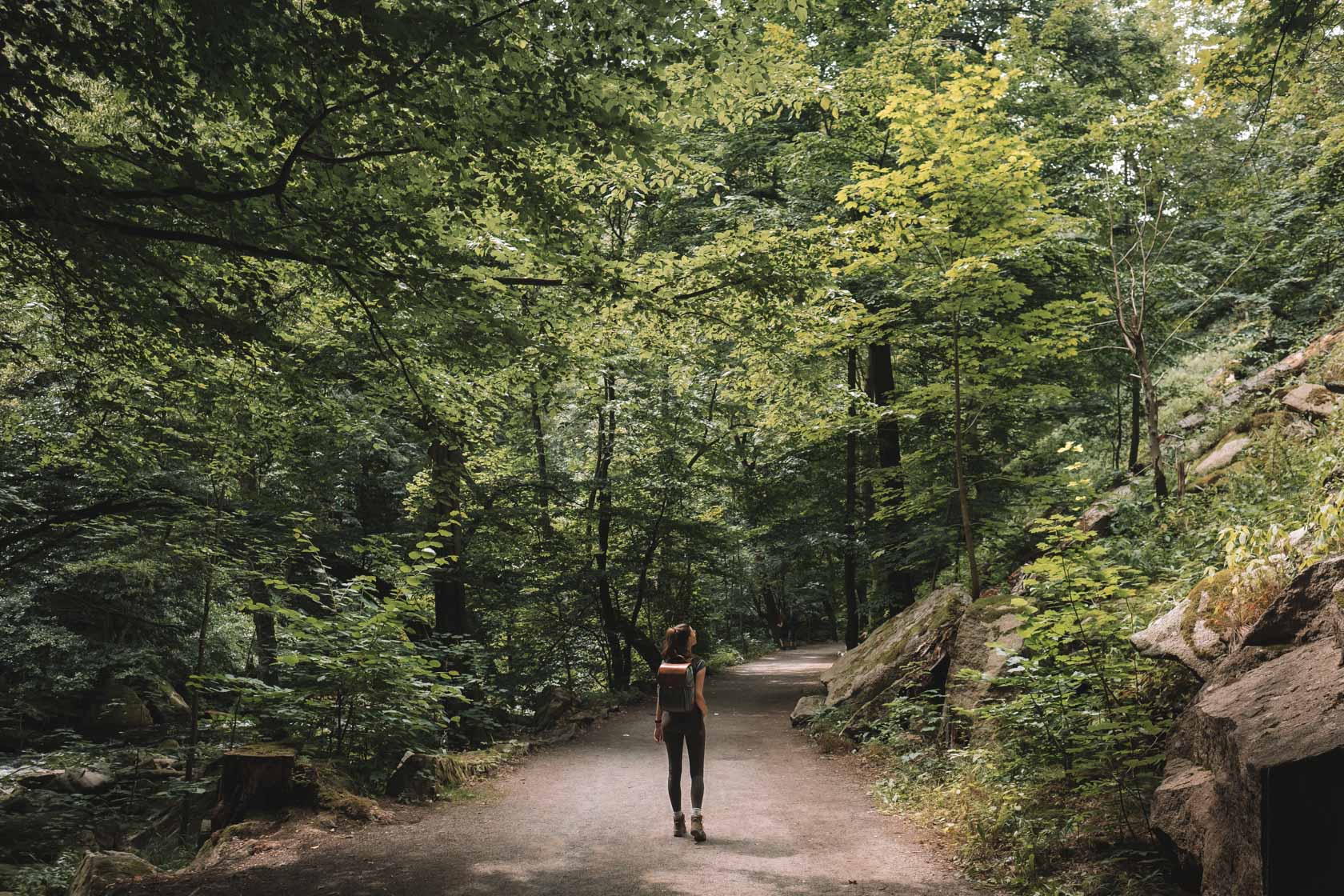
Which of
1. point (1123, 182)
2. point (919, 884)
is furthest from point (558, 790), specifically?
point (1123, 182)

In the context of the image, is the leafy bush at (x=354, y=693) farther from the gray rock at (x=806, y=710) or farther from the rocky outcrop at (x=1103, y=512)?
the rocky outcrop at (x=1103, y=512)

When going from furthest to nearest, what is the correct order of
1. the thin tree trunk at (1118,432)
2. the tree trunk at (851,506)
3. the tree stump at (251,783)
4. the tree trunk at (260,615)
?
the thin tree trunk at (1118,432)
the tree trunk at (851,506)
the tree trunk at (260,615)
the tree stump at (251,783)

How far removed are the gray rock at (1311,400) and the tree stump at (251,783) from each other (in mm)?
11484

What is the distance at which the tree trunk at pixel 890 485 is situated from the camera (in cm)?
1270

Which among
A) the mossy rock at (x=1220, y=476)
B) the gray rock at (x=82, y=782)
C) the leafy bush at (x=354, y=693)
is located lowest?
the gray rock at (x=82, y=782)

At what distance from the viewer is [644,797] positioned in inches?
328

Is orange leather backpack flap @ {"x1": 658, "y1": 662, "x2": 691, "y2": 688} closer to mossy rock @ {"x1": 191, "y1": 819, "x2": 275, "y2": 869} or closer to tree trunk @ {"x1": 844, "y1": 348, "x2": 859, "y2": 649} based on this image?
mossy rock @ {"x1": 191, "y1": 819, "x2": 275, "y2": 869}

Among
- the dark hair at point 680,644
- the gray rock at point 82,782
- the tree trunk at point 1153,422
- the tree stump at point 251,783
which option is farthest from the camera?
the gray rock at point 82,782

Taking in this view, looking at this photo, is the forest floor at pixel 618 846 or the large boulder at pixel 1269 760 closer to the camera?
the large boulder at pixel 1269 760

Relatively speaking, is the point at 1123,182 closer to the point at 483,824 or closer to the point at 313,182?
the point at 313,182

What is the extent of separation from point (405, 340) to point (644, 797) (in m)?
5.40

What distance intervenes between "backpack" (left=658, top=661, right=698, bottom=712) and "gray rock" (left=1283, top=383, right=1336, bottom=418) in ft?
25.8

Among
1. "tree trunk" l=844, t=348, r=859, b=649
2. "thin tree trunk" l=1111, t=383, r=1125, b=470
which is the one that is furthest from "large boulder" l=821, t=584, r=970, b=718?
"thin tree trunk" l=1111, t=383, r=1125, b=470

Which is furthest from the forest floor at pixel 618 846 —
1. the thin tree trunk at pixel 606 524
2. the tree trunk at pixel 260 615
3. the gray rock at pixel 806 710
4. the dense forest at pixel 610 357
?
the thin tree trunk at pixel 606 524
